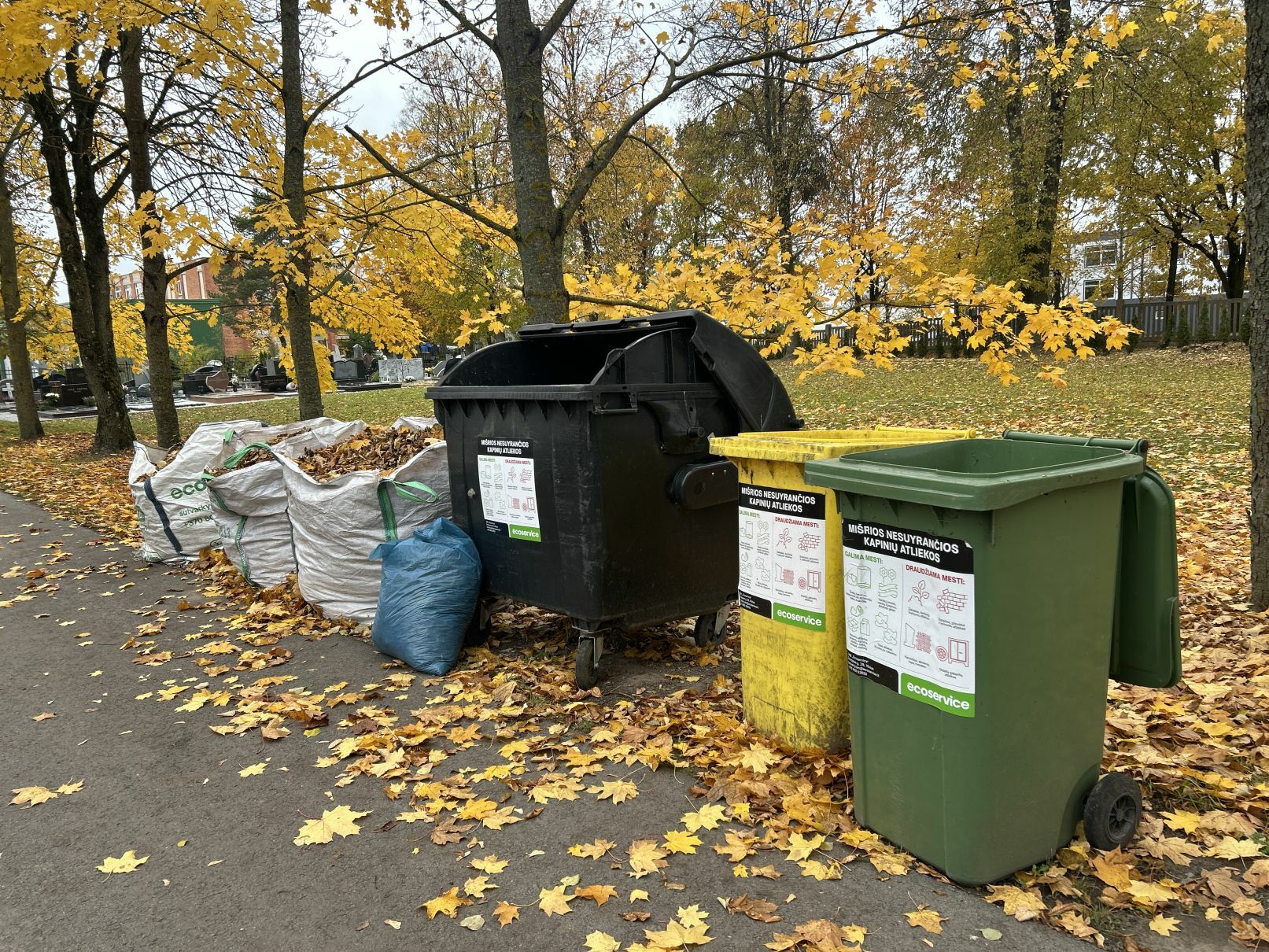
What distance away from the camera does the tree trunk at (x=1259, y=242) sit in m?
3.48

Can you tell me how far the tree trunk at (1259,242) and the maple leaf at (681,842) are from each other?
2959 millimetres

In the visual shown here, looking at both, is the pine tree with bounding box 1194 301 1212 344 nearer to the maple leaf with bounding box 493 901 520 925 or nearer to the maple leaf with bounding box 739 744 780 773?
the maple leaf with bounding box 739 744 780 773

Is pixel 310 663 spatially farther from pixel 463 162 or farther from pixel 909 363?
pixel 909 363

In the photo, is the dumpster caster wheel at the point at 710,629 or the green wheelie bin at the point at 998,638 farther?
the dumpster caster wheel at the point at 710,629

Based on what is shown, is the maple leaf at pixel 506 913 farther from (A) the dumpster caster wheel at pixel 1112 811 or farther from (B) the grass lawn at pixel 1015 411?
(B) the grass lawn at pixel 1015 411

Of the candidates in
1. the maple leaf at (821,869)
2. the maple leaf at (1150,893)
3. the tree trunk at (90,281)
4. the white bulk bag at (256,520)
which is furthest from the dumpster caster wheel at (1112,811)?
the tree trunk at (90,281)

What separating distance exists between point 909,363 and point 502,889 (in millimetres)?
22320

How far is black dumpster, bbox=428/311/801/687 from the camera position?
3633mm

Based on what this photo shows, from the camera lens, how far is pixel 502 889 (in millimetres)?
2418

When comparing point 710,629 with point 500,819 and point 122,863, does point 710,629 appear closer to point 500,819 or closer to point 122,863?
point 500,819

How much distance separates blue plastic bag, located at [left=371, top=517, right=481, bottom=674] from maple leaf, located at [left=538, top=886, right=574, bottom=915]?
1852 mm

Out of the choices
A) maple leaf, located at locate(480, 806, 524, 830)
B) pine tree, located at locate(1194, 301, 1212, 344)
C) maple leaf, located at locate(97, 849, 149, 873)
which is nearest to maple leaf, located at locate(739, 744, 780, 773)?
maple leaf, located at locate(480, 806, 524, 830)

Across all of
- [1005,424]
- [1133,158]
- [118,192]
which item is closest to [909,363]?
[1133,158]

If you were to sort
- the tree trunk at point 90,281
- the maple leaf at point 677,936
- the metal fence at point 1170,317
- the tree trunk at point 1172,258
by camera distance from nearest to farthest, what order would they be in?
the maple leaf at point 677,936, the tree trunk at point 90,281, the metal fence at point 1170,317, the tree trunk at point 1172,258
